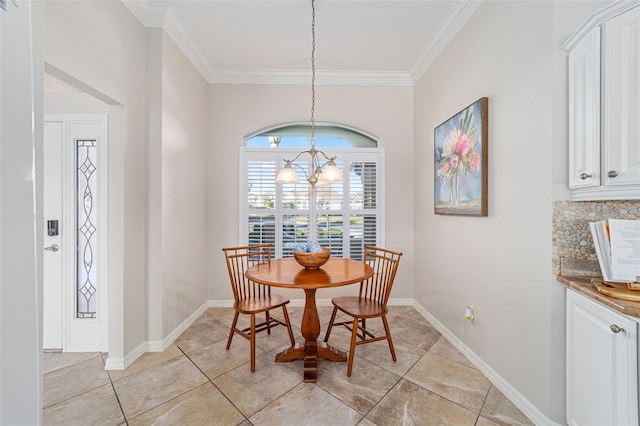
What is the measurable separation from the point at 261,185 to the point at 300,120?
1.02m

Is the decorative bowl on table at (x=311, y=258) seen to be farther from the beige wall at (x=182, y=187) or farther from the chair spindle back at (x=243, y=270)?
the beige wall at (x=182, y=187)

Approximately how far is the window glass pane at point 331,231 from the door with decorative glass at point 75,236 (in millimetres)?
2276

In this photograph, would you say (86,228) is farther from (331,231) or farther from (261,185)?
(331,231)

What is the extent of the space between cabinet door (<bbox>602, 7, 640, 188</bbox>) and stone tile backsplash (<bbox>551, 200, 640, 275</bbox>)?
0.26 meters

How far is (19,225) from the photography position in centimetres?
50

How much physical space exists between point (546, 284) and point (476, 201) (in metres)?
0.79

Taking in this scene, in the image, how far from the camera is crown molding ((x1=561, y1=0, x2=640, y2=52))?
3.92ft

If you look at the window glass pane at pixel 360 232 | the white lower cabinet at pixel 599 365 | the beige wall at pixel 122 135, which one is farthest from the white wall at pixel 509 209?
the beige wall at pixel 122 135

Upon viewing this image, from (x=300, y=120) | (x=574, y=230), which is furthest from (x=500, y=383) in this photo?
(x=300, y=120)

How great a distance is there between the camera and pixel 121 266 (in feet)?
7.06

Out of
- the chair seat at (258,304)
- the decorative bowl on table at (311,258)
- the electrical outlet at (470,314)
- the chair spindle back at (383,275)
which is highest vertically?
the decorative bowl on table at (311,258)

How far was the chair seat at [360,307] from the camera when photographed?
6.88 feet

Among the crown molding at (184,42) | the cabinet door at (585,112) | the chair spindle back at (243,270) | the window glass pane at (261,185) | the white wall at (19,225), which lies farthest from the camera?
the window glass pane at (261,185)

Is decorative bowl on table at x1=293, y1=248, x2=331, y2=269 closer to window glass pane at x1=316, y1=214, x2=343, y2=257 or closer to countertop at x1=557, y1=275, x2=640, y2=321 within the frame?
window glass pane at x1=316, y1=214, x2=343, y2=257
